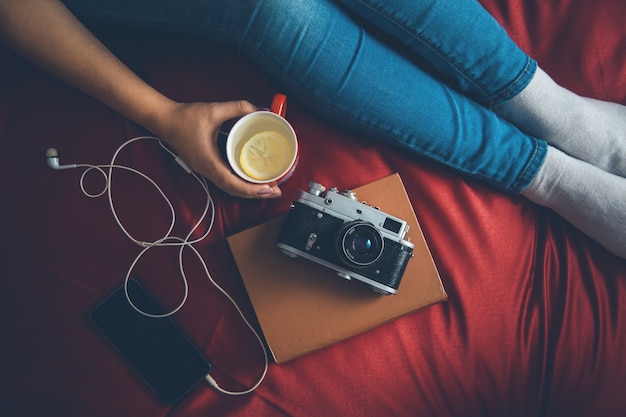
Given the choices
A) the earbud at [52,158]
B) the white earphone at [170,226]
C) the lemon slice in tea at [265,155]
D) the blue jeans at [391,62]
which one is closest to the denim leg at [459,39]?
the blue jeans at [391,62]

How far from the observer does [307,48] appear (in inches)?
27.2

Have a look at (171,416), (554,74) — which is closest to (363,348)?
(171,416)

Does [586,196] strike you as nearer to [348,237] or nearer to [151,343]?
[348,237]

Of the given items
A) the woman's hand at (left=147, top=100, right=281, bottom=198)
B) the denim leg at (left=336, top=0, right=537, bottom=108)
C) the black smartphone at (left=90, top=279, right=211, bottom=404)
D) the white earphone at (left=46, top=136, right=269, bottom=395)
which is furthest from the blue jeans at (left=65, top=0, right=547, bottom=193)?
the black smartphone at (left=90, top=279, right=211, bottom=404)

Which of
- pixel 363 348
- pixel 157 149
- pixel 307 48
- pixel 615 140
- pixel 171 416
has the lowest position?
pixel 171 416

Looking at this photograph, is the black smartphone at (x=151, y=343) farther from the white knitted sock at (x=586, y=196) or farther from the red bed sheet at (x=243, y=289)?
the white knitted sock at (x=586, y=196)

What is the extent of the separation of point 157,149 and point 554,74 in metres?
0.72

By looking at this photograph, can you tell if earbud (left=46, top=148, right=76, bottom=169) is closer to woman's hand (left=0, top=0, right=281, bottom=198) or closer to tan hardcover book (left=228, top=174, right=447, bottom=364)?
woman's hand (left=0, top=0, right=281, bottom=198)

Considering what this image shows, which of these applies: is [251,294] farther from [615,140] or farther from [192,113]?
[615,140]

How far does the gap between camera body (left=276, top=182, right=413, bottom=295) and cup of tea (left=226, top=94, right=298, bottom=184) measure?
6 centimetres

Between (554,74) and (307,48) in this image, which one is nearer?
(307,48)

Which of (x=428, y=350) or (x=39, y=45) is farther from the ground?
(x=39, y=45)

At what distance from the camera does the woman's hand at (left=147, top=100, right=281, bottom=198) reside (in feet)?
2.26

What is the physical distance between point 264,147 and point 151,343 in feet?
1.24
